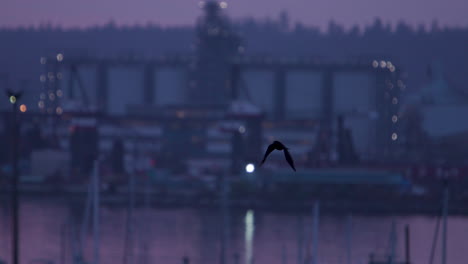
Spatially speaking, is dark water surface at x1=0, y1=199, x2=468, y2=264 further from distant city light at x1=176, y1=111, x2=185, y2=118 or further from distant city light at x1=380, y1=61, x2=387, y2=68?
distant city light at x1=380, y1=61, x2=387, y2=68

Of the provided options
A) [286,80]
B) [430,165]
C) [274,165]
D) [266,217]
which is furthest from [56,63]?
[266,217]

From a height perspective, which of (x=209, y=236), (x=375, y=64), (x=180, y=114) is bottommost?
(x=209, y=236)

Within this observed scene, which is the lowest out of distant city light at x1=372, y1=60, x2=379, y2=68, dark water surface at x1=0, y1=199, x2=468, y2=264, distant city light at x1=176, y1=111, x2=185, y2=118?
dark water surface at x1=0, y1=199, x2=468, y2=264

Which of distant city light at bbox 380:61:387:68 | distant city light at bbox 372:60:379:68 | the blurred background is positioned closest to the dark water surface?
the blurred background

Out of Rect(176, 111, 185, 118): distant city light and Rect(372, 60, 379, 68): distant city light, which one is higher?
Rect(372, 60, 379, 68): distant city light

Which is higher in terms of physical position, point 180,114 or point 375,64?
point 375,64

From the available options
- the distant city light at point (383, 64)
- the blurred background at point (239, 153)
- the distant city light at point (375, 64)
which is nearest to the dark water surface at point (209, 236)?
the blurred background at point (239, 153)

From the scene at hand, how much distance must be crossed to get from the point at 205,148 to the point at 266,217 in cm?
958

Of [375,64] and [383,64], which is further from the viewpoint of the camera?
[383,64]

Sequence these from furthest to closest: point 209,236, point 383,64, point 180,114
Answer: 1. point 383,64
2. point 180,114
3. point 209,236

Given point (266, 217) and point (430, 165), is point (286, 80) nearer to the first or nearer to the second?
point (430, 165)

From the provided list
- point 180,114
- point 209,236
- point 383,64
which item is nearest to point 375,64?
point 383,64

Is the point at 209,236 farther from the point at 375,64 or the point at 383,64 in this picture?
the point at 383,64

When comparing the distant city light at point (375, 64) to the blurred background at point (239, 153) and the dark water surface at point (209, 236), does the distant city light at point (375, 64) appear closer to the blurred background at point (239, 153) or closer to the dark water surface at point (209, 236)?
the blurred background at point (239, 153)
